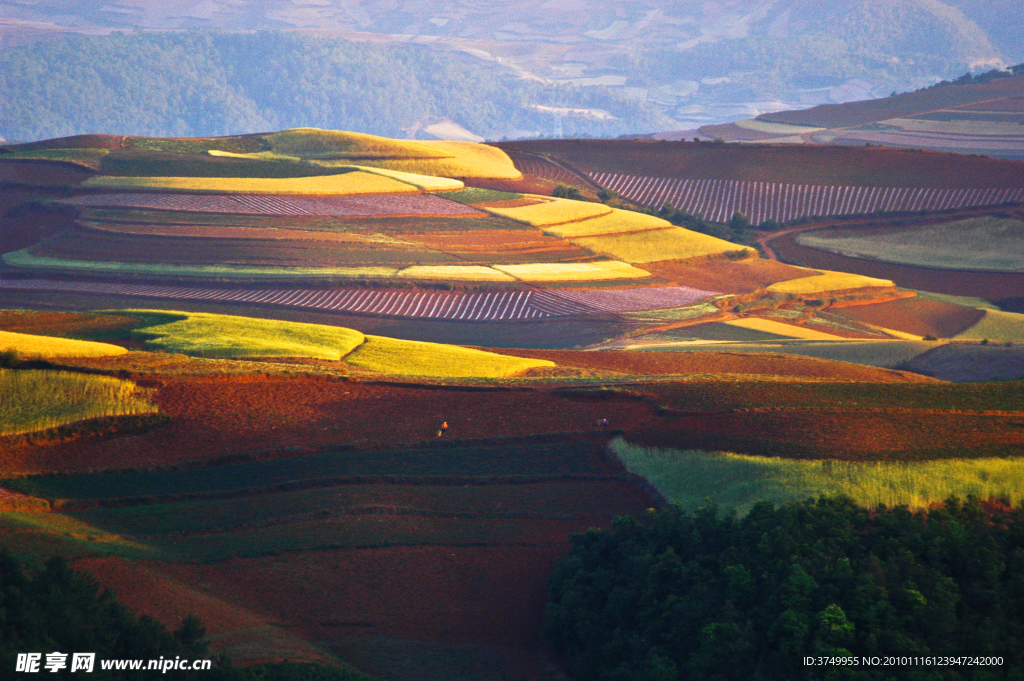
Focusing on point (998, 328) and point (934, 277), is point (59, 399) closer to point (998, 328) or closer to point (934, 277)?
point (998, 328)

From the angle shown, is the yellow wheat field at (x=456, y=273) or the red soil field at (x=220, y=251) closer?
the yellow wheat field at (x=456, y=273)

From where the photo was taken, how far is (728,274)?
65.2 m

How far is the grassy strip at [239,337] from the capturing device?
112 feet

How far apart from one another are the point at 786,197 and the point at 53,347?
241ft

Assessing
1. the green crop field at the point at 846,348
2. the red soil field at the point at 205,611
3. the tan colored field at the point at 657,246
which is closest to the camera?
the red soil field at the point at 205,611

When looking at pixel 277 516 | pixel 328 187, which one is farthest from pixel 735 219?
pixel 277 516

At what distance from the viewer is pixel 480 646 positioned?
54.0ft

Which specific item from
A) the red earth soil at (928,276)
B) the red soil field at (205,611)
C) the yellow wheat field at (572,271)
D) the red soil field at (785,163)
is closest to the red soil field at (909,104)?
the red soil field at (785,163)

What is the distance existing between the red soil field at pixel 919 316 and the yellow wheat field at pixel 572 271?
14242 mm

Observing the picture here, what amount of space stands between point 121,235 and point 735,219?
52443mm

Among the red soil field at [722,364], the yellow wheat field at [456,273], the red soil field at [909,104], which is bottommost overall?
the red soil field at [722,364]

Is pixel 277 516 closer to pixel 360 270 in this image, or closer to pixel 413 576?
pixel 413 576

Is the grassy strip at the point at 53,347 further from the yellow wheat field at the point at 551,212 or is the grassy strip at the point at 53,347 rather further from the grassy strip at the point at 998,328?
the grassy strip at the point at 998,328

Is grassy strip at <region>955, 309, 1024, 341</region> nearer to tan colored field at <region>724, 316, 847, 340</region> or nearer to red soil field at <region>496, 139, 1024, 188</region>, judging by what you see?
tan colored field at <region>724, 316, 847, 340</region>
